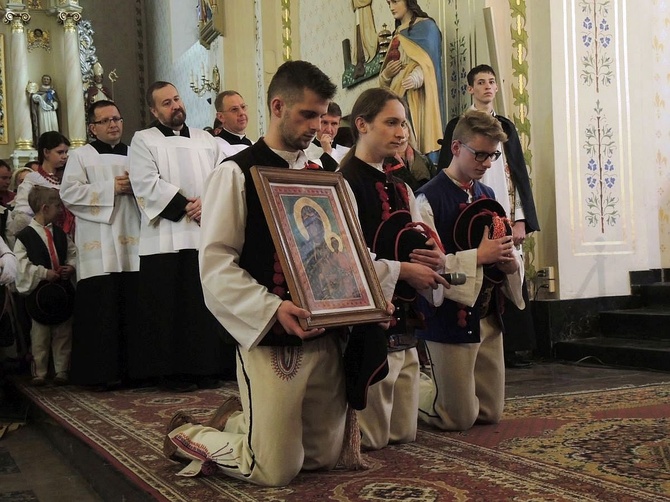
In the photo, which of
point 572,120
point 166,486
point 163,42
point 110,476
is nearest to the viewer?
point 166,486

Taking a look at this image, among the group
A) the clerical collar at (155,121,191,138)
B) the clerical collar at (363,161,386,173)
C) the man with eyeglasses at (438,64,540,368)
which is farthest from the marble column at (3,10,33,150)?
the clerical collar at (363,161,386,173)

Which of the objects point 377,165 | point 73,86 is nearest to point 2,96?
point 73,86

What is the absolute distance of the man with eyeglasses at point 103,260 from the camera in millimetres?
6098

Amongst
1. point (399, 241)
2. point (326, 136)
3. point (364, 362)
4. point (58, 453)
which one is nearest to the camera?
point (364, 362)

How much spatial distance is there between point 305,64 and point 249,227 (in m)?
0.61

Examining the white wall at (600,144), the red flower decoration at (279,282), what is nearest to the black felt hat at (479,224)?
the red flower decoration at (279,282)

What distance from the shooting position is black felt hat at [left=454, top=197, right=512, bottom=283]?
4070 mm

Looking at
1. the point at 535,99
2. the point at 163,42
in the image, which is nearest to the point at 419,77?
the point at 535,99

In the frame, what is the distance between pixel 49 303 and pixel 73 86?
11.1 metres

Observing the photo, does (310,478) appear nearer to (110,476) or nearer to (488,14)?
(110,476)

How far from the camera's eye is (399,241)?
372 cm

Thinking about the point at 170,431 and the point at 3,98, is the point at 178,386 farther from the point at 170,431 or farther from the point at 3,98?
the point at 3,98

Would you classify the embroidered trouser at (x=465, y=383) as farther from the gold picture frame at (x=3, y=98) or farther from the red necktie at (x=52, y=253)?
the gold picture frame at (x=3, y=98)

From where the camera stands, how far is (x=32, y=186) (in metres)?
7.03
